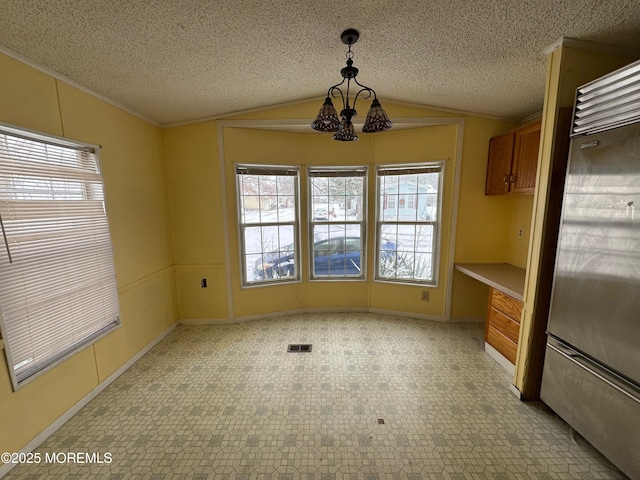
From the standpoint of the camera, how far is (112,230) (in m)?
2.21

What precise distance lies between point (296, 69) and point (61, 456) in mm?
3097

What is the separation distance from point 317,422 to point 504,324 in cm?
183

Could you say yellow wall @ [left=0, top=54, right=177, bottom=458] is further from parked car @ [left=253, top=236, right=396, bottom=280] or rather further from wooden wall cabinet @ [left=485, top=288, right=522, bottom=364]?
wooden wall cabinet @ [left=485, top=288, right=522, bottom=364]

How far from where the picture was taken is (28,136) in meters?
1.58

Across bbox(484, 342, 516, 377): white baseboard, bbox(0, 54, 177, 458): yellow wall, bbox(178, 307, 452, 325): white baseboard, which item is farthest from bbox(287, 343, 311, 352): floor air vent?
bbox(484, 342, 516, 377): white baseboard

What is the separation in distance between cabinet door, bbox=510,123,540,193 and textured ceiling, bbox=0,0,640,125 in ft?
1.09

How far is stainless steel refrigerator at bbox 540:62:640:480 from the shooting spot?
4.02 ft

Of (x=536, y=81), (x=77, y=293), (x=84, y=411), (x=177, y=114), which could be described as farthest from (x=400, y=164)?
(x=84, y=411)

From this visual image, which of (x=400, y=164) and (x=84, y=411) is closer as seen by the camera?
(x=84, y=411)

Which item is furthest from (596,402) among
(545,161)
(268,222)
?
(268,222)

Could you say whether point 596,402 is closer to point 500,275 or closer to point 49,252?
point 500,275

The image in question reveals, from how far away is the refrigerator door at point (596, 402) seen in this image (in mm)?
1246

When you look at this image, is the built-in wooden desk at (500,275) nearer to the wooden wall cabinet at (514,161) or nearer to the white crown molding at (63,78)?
the wooden wall cabinet at (514,161)

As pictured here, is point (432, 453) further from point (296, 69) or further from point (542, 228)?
point (296, 69)
